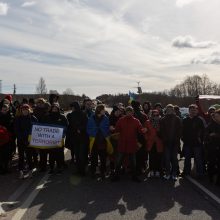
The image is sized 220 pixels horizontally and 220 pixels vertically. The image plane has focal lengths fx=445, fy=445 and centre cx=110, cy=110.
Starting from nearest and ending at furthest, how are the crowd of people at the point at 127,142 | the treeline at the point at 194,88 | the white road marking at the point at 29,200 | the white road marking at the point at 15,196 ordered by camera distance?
the white road marking at the point at 29,200, the white road marking at the point at 15,196, the crowd of people at the point at 127,142, the treeline at the point at 194,88

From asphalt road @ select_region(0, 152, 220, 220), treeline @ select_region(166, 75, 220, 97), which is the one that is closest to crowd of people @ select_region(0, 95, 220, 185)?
asphalt road @ select_region(0, 152, 220, 220)

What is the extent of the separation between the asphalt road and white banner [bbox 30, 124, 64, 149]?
2.97 ft

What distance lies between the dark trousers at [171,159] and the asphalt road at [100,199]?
0.45m

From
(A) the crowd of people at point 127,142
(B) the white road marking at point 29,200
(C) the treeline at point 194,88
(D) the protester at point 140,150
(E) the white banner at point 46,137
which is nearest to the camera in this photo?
(B) the white road marking at point 29,200

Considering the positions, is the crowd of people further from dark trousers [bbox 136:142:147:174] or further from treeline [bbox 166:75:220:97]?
treeline [bbox 166:75:220:97]

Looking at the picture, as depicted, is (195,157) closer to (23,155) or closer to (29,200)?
(23,155)

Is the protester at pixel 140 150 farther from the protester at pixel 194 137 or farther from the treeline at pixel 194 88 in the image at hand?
the treeline at pixel 194 88

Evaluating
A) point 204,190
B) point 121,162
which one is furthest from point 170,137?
point 204,190

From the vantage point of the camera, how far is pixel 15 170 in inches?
491

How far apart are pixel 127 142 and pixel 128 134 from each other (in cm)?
20

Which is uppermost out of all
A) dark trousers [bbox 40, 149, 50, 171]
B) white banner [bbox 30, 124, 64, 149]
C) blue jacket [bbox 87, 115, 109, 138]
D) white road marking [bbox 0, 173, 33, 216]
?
blue jacket [bbox 87, 115, 109, 138]

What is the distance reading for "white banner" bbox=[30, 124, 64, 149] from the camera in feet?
39.0

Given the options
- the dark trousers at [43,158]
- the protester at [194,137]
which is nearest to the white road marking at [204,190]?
the protester at [194,137]

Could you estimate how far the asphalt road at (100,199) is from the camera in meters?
7.70
